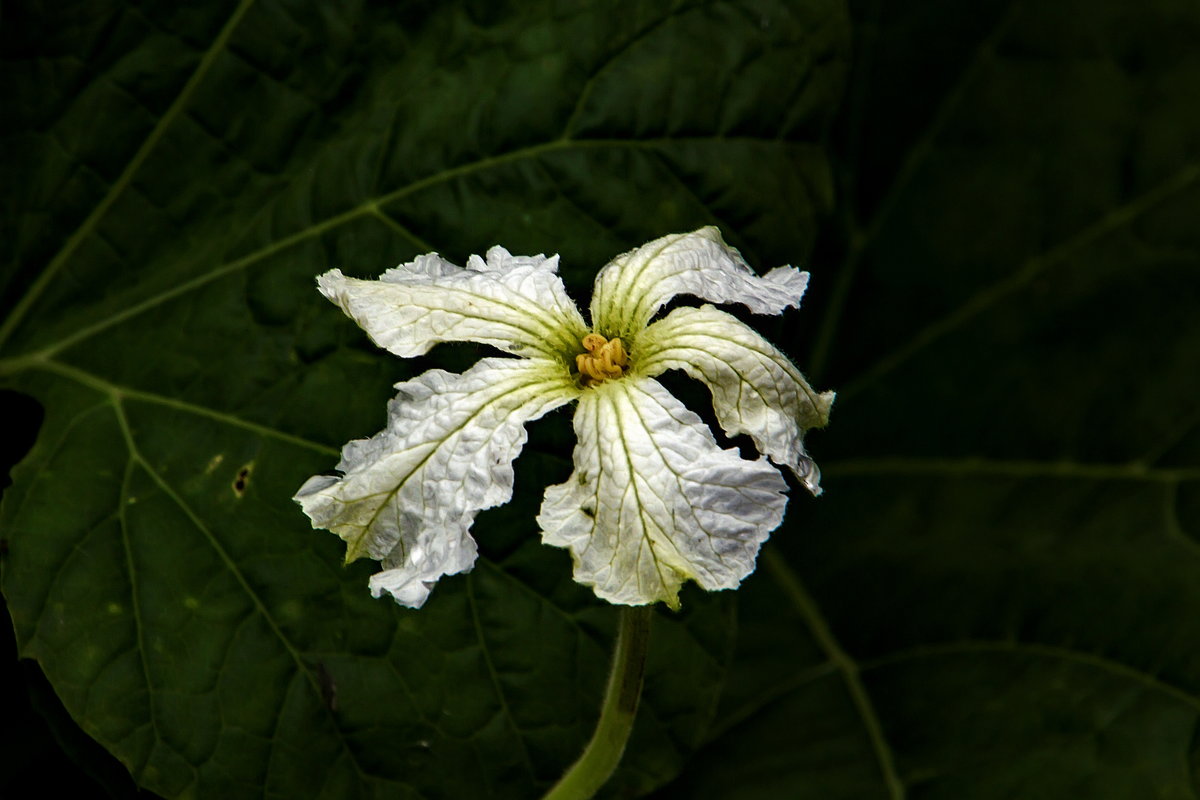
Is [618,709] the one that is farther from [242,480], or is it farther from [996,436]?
[996,436]

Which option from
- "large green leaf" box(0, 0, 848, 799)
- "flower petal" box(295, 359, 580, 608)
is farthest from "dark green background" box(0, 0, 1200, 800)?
"flower petal" box(295, 359, 580, 608)

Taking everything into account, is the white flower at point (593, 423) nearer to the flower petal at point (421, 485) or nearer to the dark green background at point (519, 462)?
the flower petal at point (421, 485)

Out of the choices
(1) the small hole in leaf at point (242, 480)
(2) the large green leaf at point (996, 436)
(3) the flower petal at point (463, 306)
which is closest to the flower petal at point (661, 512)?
(3) the flower petal at point (463, 306)

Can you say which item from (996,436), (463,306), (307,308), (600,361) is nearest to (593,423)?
(600,361)

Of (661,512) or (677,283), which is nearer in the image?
(661,512)

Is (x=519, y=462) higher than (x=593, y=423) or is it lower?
lower

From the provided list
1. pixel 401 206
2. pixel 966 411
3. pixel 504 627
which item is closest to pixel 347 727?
pixel 504 627

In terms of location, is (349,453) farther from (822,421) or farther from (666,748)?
(666,748)
